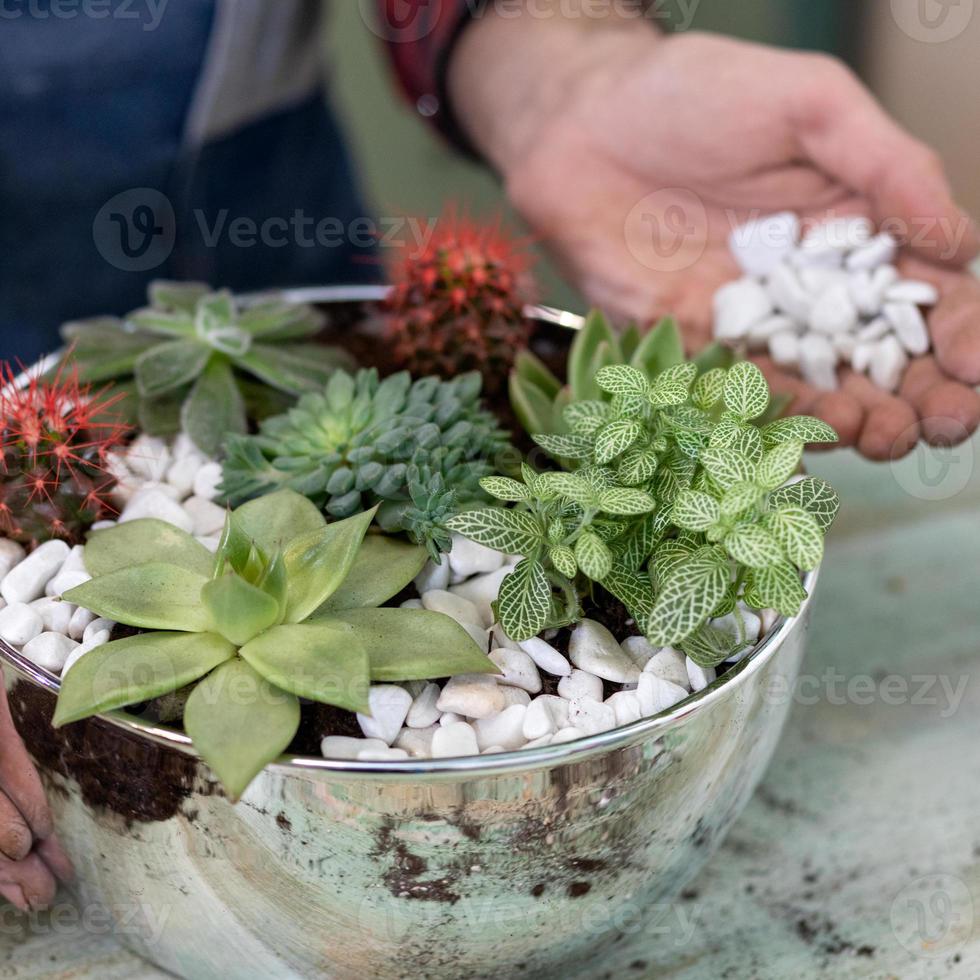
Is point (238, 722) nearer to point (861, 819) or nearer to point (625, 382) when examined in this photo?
point (625, 382)

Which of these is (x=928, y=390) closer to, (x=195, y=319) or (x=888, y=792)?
(x=888, y=792)

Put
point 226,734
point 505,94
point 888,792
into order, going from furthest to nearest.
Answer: point 505,94 < point 888,792 < point 226,734

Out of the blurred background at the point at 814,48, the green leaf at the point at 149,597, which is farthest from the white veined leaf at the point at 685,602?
the blurred background at the point at 814,48

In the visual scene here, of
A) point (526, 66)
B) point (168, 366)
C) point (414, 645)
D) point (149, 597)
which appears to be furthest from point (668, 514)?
point (526, 66)

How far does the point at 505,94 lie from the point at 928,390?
0.56 metres

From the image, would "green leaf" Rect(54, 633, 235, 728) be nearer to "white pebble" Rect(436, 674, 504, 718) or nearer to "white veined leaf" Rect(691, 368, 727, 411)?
"white pebble" Rect(436, 674, 504, 718)

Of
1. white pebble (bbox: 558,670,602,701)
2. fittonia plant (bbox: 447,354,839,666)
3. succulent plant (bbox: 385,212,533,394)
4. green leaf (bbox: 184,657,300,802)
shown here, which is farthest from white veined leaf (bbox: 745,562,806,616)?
succulent plant (bbox: 385,212,533,394)

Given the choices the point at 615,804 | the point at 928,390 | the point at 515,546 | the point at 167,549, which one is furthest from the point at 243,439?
the point at 928,390

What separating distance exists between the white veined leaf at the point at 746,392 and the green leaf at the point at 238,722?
26 centimetres

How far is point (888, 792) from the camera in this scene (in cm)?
78

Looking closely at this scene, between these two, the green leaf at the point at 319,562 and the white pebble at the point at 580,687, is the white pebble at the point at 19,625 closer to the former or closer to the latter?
the green leaf at the point at 319,562

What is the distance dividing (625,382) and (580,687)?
0.53 feet

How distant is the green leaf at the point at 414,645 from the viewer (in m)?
0.52

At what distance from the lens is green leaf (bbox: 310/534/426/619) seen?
585 millimetres
